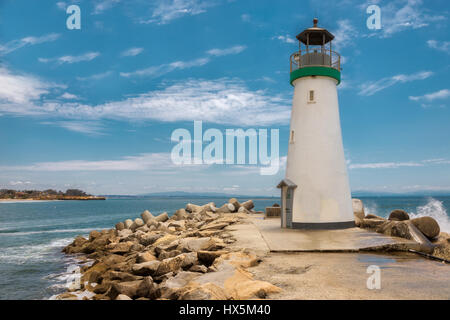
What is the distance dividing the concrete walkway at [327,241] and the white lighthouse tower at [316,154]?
3.02 ft

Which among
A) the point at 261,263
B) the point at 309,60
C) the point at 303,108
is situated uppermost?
the point at 309,60

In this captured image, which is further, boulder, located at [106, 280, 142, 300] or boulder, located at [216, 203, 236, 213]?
boulder, located at [216, 203, 236, 213]

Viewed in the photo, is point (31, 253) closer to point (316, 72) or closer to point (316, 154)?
point (316, 154)

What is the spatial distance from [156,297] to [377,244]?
21.5 feet

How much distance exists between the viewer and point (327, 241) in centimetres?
1064

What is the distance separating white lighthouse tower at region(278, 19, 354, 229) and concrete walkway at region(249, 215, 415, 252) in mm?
919

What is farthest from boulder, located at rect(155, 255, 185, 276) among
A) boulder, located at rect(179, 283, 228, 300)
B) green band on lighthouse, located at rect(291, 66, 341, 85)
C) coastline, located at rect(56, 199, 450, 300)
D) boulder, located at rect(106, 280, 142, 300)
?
green band on lighthouse, located at rect(291, 66, 341, 85)

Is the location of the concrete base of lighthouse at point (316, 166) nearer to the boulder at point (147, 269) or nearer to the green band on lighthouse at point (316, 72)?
the green band on lighthouse at point (316, 72)

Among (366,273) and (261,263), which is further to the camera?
(261,263)

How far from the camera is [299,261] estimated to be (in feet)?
26.6

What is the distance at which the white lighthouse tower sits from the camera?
533 inches

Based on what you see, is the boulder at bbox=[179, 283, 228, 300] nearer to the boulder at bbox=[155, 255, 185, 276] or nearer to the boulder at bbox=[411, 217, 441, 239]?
the boulder at bbox=[155, 255, 185, 276]
